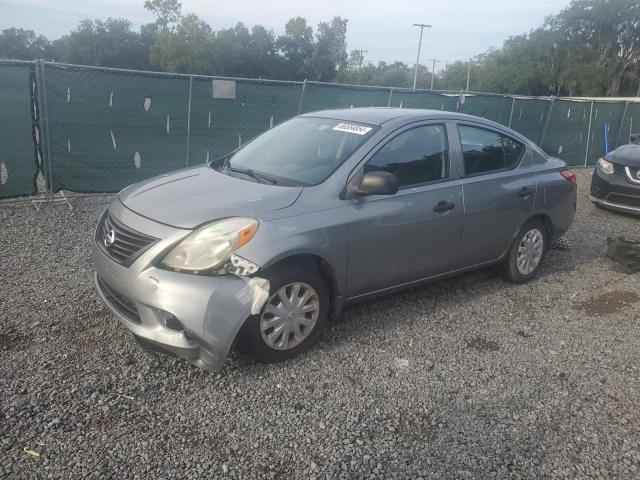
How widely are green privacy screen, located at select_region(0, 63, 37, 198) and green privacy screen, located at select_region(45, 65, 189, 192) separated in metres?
0.27

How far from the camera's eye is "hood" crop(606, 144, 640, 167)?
8312 millimetres

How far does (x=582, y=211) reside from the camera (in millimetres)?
9016

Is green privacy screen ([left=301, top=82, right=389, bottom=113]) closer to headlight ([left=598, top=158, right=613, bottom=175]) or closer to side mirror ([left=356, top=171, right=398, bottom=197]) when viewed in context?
headlight ([left=598, top=158, right=613, bottom=175])

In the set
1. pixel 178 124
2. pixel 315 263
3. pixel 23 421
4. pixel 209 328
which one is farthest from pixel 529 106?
pixel 23 421

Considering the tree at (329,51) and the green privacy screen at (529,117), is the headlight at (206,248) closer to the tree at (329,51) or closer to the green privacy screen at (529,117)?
the green privacy screen at (529,117)

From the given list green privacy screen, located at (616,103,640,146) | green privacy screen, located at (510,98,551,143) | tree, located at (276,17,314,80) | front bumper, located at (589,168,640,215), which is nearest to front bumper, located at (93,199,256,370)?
front bumper, located at (589,168,640,215)

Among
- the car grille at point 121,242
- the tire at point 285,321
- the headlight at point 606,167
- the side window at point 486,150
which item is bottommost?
the tire at point 285,321

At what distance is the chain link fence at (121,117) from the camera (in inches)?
277

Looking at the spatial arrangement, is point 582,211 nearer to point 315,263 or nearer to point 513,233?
point 513,233

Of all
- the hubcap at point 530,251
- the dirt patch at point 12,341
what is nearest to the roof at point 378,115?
the hubcap at point 530,251

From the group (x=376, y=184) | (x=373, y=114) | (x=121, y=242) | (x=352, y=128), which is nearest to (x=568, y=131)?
(x=373, y=114)

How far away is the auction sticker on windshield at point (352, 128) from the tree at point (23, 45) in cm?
7851

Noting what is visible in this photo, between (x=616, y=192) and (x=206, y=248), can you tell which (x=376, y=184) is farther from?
(x=616, y=192)

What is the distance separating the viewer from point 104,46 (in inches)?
2972
